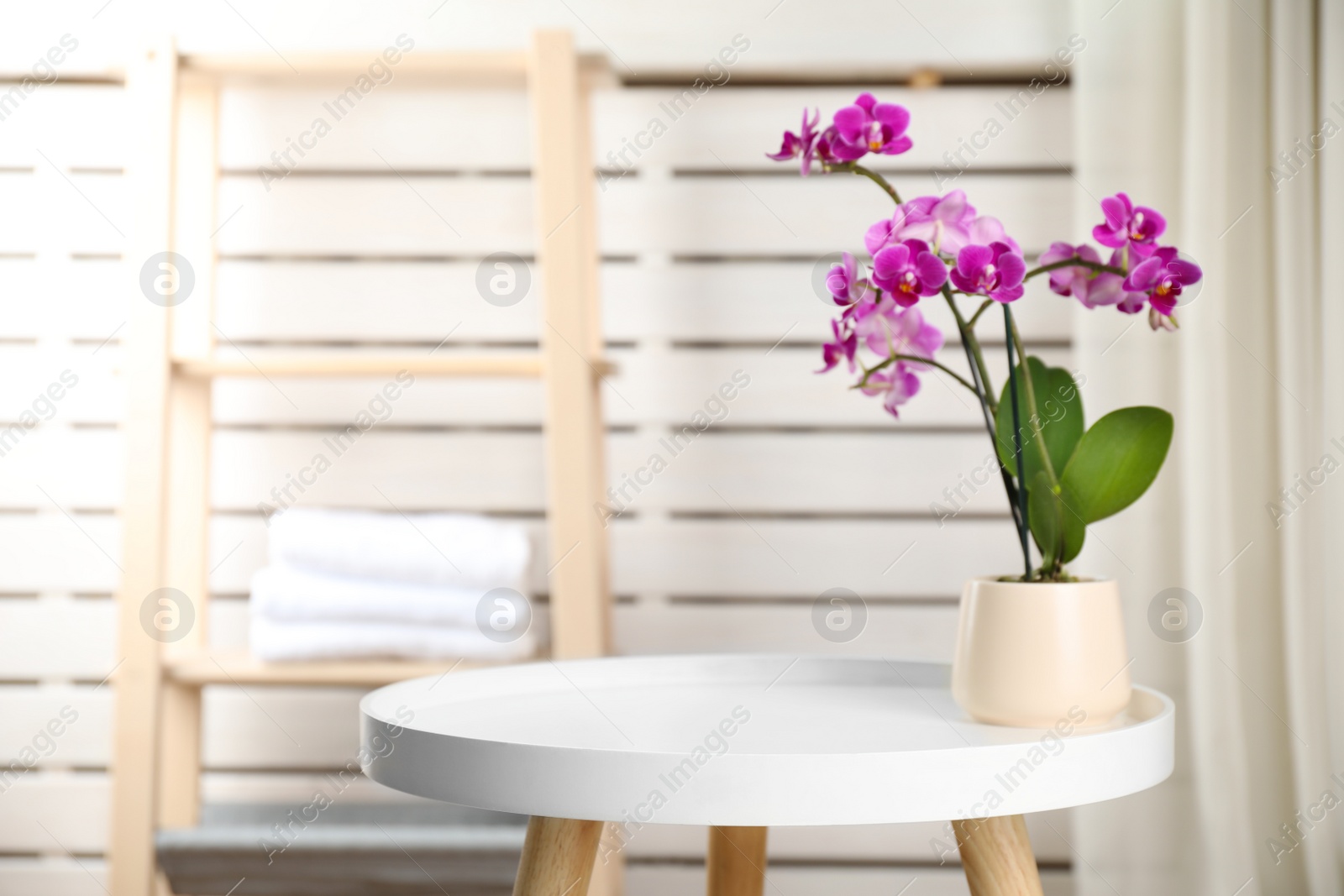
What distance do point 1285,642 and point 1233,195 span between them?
17.6 inches

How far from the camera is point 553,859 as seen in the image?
678mm

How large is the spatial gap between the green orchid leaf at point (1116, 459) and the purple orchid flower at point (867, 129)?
25 centimetres

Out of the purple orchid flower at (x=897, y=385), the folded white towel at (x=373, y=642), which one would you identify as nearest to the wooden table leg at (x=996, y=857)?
the purple orchid flower at (x=897, y=385)

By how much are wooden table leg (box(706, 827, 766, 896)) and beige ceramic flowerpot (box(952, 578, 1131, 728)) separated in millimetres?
305

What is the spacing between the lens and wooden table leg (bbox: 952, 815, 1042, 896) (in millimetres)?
655

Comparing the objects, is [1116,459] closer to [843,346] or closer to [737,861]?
[843,346]

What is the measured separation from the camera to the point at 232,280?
4.50 feet

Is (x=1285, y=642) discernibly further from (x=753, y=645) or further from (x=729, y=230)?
(x=729, y=230)

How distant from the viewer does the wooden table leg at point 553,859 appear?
2.22 feet

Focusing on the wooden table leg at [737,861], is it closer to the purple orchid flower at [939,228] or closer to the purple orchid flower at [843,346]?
the purple orchid flower at [843,346]

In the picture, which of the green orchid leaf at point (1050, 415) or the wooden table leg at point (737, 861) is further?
the wooden table leg at point (737, 861)

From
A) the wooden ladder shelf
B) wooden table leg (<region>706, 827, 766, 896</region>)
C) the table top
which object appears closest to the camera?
the table top

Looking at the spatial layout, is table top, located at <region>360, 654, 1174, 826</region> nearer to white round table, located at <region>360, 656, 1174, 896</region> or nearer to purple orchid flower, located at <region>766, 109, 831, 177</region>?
white round table, located at <region>360, 656, 1174, 896</region>

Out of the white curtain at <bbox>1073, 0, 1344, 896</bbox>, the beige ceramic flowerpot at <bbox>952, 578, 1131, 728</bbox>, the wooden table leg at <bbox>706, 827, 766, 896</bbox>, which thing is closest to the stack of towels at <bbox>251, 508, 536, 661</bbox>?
the wooden table leg at <bbox>706, 827, 766, 896</bbox>
